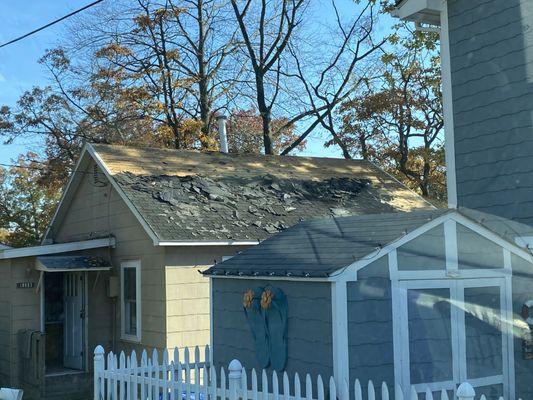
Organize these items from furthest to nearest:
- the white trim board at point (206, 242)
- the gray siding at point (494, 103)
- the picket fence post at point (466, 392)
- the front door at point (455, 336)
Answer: the white trim board at point (206, 242) → the gray siding at point (494, 103) → the front door at point (455, 336) → the picket fence post at point (466, 392)

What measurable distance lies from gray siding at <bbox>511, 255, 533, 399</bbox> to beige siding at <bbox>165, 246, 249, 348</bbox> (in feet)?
21.6

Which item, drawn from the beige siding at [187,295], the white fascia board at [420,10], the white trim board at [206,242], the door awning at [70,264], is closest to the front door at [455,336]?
the white fascia board at [420,10]

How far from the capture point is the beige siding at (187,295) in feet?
A: 40.3

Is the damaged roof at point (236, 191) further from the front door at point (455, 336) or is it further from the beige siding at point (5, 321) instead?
→ the front door at point (455, 336)

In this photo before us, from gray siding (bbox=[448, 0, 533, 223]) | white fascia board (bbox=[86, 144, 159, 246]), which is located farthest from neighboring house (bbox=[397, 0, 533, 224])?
white fascia board (bbox=[86, 144, 159, 246])

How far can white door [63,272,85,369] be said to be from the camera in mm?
14203

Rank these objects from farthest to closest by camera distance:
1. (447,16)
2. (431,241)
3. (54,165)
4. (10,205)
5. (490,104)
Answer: (10,205) → (54,165) → (447,16) → (490,104) → (431,241)

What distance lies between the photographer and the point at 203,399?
7.33 meters

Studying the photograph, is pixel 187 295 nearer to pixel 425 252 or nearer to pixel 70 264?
pixel 70 264

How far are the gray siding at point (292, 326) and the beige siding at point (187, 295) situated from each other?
3968 mm

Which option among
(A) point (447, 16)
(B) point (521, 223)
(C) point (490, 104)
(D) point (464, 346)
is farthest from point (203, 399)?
(A) point (447, 16)

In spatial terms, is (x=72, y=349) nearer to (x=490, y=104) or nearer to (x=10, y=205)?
(x=490, y=104)

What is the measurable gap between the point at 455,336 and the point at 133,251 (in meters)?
7.82

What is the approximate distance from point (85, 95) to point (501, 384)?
986 inches
